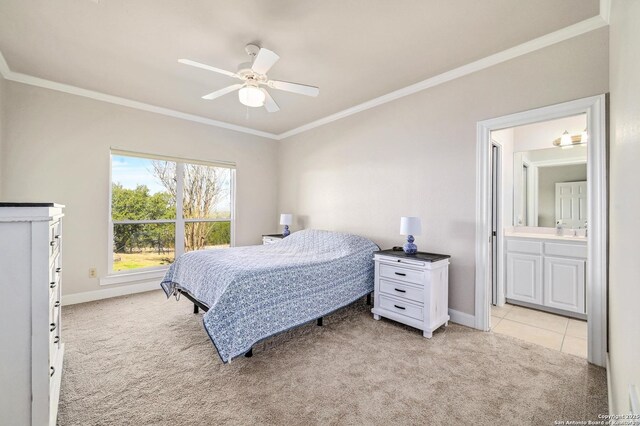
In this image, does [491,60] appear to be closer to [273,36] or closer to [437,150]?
[437,150]

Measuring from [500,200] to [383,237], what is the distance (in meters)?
1.52

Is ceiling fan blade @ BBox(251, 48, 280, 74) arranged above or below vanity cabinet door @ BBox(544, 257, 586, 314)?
above

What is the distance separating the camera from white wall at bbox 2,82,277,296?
304 centimetres

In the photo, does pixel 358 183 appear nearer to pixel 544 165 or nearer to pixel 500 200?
pixel 500 200

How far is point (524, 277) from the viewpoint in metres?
3.33

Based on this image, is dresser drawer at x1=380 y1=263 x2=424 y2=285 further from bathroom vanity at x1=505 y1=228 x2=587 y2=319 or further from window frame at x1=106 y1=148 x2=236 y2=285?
window frame at x1=106 y1=148 x2=236 y2=285

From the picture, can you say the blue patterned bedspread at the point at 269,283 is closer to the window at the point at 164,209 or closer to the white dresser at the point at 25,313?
the white dresser at the point at 25,313

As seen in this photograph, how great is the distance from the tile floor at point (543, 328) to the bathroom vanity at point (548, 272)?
134 mm

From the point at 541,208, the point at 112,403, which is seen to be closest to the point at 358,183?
the point at 541,208

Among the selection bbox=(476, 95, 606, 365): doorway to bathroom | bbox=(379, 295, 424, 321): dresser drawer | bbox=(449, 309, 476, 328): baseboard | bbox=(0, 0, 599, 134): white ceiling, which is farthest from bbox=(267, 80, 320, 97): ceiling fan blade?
bbox=(449, 309, 476, 328): baseboard

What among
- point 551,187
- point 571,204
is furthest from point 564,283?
point 551,187

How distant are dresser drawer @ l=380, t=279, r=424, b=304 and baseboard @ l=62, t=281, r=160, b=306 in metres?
3.26

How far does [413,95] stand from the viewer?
126 inches

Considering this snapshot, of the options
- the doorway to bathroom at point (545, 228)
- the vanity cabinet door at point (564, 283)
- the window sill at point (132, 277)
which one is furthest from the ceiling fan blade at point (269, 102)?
the vanity cabinet door at point (564, 283)
